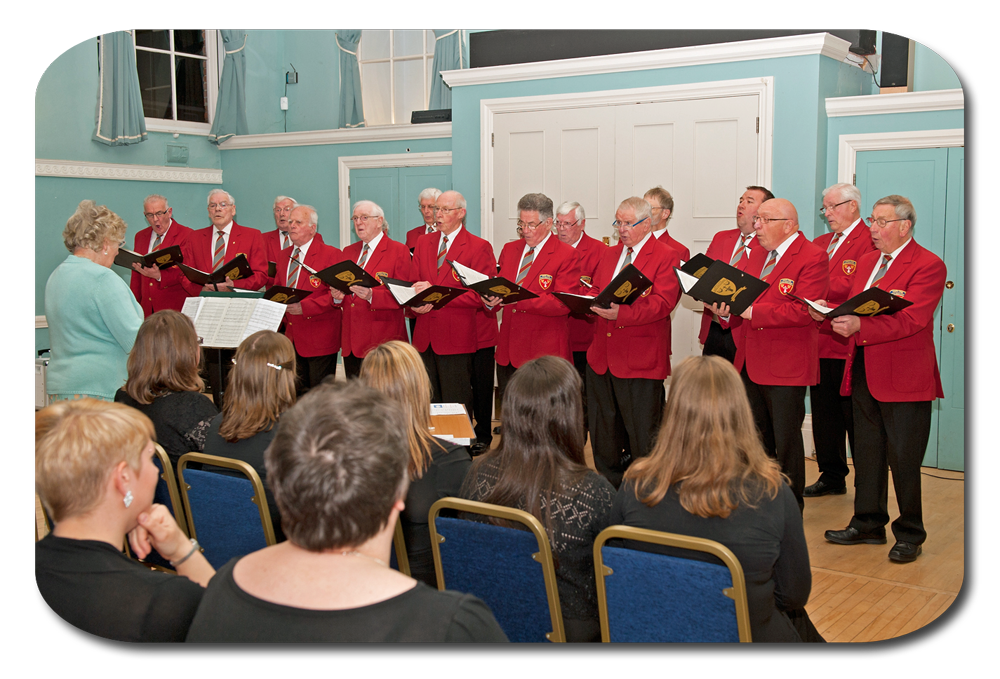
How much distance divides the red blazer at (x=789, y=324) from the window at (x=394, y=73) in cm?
511

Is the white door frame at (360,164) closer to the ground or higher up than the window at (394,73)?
closer to the ground

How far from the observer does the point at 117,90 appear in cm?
762

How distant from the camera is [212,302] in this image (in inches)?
188

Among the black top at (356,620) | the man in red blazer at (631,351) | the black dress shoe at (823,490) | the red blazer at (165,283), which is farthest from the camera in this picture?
the red blazer at (165,283)

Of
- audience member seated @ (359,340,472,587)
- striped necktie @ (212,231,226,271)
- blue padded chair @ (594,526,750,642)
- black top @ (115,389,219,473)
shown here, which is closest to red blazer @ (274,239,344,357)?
striped necktie @ (212,231,226,271)

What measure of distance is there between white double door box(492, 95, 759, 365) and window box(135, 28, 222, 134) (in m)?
3.79

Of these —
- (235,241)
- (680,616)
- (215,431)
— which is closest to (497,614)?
(680,616)

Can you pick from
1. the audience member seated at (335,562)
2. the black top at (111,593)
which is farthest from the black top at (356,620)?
the black top at (111,593)

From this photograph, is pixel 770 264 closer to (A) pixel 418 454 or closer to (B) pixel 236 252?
(A) pixel 418 454

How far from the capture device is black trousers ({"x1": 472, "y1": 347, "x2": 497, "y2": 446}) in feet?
17.6

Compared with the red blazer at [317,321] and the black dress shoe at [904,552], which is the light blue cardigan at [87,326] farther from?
the black dress shoe at [904,552]

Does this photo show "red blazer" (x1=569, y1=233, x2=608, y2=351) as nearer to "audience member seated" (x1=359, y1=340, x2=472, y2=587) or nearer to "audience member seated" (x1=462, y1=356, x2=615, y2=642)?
"audience member seated" (x1=359, y1=340, x2=472, y2=587)

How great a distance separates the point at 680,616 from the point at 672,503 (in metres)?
0.26

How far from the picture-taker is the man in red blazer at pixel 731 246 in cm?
483
